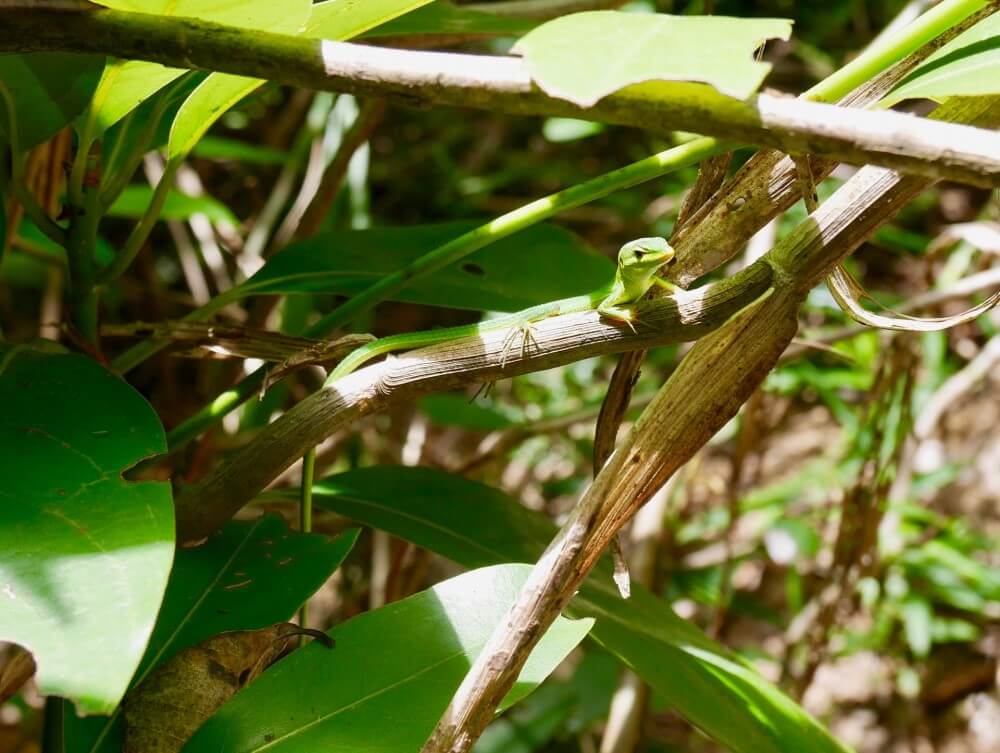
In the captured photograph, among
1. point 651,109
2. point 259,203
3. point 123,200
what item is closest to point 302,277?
point 651,109

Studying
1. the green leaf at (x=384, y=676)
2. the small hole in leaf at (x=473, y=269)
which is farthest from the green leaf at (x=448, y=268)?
the green leaf at (x=384, y=676)

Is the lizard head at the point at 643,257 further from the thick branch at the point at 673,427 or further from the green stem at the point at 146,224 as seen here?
the green stem at the point at 146,224

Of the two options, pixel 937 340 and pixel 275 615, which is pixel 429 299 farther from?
pixel 937 340

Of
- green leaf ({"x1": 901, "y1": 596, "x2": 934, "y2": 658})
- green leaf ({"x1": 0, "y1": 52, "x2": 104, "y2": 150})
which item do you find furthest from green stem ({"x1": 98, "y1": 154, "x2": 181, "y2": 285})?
green leaf ({"x1": 901, "y1": 596, "x2": 934, "y2": 658})

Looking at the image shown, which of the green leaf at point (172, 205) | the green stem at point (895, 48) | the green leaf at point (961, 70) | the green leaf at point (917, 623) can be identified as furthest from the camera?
the green leaf at point (917, 623)

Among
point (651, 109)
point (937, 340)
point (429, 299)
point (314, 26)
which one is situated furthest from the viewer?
point (937, 340)

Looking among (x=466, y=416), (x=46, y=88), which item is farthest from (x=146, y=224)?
(x=466, y=416)

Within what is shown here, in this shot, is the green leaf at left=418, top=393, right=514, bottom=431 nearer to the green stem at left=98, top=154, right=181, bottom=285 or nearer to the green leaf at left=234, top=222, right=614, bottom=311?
the green leaf at left=234, top=222, right=614, bottom=311
